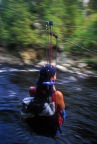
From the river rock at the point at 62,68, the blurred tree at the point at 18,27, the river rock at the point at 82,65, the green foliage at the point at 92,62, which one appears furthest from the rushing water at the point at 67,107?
the blurred tree at the point at 18,27

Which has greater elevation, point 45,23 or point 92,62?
point 45,23

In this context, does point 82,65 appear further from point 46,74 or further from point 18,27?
point 46,74

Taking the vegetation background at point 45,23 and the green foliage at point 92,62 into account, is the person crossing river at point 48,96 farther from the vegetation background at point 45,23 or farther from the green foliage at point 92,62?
the vegetation background at point 45,23

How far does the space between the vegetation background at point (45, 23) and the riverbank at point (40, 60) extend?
229mm

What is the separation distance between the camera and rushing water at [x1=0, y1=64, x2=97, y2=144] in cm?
319

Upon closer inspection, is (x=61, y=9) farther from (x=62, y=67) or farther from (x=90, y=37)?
(x=62, y=67)

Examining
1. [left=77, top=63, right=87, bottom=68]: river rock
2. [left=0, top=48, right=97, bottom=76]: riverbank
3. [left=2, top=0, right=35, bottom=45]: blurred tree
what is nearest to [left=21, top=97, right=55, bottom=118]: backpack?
[left=0, top=48, right=97, bottom=76]: riverbank

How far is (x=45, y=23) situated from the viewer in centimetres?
888

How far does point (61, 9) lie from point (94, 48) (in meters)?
1.90

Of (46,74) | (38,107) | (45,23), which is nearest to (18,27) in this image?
(45,23)

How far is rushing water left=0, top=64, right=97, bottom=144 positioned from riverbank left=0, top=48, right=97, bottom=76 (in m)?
0.60

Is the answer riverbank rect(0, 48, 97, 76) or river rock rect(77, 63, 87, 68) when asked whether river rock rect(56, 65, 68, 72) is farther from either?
river rock rect(77, 63, 87, 68)

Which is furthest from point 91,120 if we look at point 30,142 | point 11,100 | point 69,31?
point 69,31

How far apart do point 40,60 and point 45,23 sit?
1.50 metres
